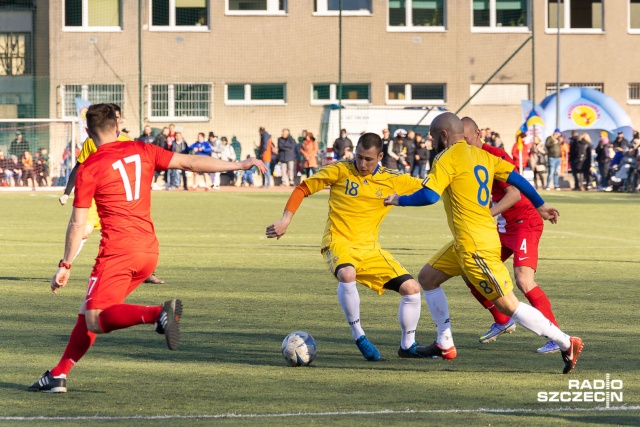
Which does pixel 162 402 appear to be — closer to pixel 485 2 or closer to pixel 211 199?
pixel 211 199

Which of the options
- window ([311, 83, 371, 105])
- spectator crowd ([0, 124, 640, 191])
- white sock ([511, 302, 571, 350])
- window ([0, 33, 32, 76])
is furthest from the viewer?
window ([0, 33, 32, 76])

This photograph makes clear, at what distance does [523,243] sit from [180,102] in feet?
120

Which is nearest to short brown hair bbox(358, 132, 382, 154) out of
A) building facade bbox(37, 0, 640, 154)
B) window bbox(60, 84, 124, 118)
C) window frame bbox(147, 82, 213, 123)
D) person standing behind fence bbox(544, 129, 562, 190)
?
person standing behind fence bbox(544, 129, 562, 190)

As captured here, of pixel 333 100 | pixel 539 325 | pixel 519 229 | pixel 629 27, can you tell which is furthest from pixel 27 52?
pixel 539 325

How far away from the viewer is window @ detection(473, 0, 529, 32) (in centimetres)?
4725

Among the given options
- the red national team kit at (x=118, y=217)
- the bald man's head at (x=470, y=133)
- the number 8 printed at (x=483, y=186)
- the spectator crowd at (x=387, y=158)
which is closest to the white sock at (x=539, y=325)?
the number 8 printed at (x=483, y=186)

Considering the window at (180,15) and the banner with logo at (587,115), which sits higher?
the window at (180,15)

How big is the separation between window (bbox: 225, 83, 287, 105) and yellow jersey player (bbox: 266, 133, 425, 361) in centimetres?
3697

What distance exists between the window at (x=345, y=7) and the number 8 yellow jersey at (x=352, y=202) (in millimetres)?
37651

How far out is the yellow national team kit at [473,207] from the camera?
25.7 feet

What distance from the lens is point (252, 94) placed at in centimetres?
4569

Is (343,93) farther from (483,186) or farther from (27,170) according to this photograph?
(483,186)

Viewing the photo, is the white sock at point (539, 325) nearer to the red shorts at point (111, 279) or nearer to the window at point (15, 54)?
the red shorts at point (111, 279)

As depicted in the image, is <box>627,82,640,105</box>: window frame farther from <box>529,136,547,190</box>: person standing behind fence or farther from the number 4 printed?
the number 4 printed
